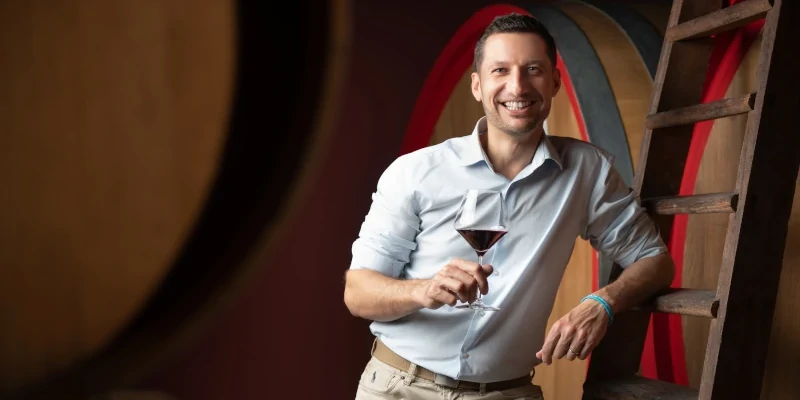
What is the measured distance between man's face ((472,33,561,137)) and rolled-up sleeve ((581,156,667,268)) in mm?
212

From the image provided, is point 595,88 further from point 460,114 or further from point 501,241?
A: point 460,114

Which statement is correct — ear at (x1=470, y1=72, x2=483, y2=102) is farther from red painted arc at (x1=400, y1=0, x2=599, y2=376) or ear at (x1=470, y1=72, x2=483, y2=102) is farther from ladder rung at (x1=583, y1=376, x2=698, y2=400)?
ladder rung at (x1=583, y1=376, x2=698, y2=400)

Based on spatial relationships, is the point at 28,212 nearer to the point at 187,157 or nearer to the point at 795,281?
the point at 187,157

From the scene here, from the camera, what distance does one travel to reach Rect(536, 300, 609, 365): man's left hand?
5.73 ft

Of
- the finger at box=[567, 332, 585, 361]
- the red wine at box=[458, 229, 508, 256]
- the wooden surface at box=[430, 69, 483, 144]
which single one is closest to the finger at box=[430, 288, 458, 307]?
the red wine at box=[458, 229, 508, 256]

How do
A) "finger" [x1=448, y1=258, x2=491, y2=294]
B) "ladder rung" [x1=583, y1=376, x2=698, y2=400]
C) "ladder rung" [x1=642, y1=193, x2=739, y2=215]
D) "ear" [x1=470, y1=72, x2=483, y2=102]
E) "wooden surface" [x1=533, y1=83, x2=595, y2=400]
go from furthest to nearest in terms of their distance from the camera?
A: "wooden surface" [x1=533, y1=83, x2=595, y2=400] → "ear" [x1=470, y1=72, x2=483, y2=102] → "ladder rung" [x1=583, y1=376, x2=698, y2=400] → "ladder rung" [x1=642, y1=193, x2=739, y2=215] → "finger" [x1=448, y1=258, x2=491, y2=294]

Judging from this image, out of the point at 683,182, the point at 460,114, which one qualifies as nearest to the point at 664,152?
the point at 683,182

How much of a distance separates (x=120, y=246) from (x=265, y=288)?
147 inches

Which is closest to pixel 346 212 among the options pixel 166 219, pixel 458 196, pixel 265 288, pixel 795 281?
pixel 265 288

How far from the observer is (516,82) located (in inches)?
81.7

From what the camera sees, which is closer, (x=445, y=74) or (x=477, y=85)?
(x=477, y=85)

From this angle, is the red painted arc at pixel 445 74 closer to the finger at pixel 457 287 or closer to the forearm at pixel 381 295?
the forearm at pixel 381 295

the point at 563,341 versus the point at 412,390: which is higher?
the point at 563,341

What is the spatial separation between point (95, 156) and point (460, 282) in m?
1.30
